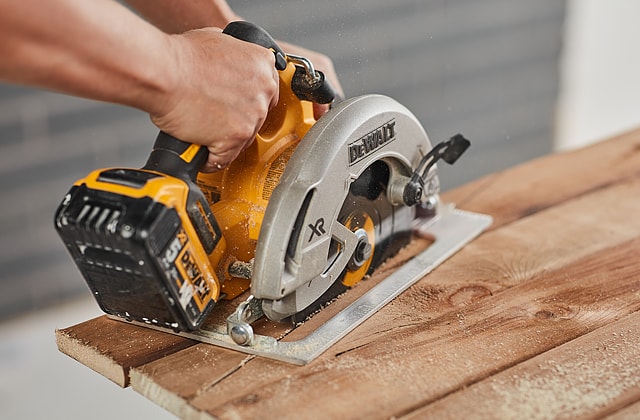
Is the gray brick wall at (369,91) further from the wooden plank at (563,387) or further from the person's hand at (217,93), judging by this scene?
the wooden plank at (563,387)

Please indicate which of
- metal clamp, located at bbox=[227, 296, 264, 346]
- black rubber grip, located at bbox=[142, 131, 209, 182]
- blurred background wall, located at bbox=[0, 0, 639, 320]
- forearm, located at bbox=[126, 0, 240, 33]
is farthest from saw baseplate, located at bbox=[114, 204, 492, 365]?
forearm, located at bbox=[126, 0, 240, 33]

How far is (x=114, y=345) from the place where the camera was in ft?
4.35

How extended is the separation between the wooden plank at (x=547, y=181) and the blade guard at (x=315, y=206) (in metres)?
0.47

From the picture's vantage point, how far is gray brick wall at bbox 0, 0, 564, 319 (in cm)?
156

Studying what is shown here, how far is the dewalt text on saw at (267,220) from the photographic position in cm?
117

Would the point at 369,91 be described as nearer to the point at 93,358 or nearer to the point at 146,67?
the point at 146,67

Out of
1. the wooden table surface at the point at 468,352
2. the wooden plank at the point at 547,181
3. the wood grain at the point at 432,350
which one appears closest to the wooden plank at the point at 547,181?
the wooden plank at the point at 547,181

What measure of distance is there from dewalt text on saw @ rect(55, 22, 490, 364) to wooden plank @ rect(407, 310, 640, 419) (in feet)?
0.81

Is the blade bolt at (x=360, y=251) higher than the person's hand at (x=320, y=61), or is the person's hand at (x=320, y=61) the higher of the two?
the person's hand at (x=320, y=61)

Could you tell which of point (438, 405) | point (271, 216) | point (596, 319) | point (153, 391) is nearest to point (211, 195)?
point (271, 216)

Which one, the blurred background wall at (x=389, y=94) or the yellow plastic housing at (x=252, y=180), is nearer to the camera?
the yellow plastic housing at (x=252, y=180)

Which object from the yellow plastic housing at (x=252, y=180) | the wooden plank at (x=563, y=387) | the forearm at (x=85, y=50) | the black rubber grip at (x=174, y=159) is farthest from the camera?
the yellow plastic housing at (x=252, y=180)

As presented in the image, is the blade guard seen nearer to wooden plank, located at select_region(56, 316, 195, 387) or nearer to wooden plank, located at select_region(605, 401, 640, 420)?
wooden plank, located at select_region(56, 316, 195, 387)

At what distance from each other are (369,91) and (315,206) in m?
0.33
